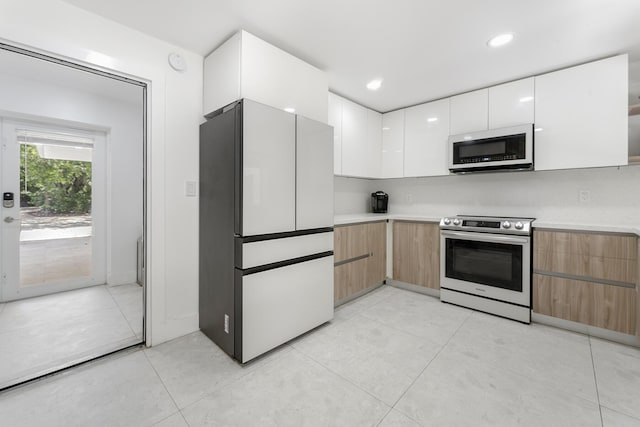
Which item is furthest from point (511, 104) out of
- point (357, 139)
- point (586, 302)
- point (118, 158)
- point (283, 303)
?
point (118, 158)

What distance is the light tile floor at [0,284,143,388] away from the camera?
1.85 meters

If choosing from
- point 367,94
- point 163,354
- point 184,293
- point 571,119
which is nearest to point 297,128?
point 367,94

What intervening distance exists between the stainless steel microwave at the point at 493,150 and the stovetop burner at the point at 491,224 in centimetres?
56

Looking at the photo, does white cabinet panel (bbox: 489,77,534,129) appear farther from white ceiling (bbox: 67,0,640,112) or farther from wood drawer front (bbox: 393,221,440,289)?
wood drawer front (bbox: 393,221,440,289)

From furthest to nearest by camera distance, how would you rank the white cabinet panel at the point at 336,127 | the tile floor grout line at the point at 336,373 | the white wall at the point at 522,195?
the white cabinet panel at the point at 336,127
the white wall at the point at 522,195
the tile floor grout line at the point at 336,373

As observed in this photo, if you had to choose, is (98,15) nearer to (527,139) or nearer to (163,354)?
(163,354)

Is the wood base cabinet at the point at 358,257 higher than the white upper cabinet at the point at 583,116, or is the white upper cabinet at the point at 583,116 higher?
the white upper cabinet at the point at 583,116

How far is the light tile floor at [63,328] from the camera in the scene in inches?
72.9

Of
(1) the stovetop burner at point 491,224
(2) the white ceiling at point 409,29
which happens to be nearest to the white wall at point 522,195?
(1) the stovetop burner at point 491,224

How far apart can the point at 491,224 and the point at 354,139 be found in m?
1.80

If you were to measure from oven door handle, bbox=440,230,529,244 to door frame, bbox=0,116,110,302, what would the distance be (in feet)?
13.2

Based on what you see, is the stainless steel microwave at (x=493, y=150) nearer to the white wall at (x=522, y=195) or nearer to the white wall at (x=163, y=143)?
the white wall at (x=522, y=195)

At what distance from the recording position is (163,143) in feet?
6.93

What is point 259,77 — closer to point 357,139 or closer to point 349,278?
point 357,139
